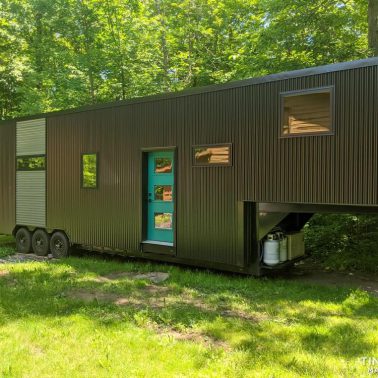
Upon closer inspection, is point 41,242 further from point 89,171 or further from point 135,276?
point 135,276

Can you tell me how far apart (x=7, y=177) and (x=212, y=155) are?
21.7 ft

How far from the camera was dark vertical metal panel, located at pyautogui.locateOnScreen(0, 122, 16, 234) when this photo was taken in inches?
433

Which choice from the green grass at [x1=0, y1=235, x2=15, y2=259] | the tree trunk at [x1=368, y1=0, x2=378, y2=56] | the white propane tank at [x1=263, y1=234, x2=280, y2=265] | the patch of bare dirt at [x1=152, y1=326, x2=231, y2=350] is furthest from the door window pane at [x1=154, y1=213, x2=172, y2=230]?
the tree trunk at [x1=368, y1=0, x2=378, y2=56]

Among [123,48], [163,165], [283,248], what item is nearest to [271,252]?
[283,248]

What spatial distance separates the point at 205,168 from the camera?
7441 millimetres

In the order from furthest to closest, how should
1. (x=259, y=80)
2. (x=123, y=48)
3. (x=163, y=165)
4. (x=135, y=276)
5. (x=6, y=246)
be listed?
(x=123, y=48)
(x=6, y=246)
(x=163, y=165)
(x=135, y=276)
(x=259, y=80)

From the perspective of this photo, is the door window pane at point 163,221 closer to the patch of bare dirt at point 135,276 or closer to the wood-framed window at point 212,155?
the patch of bare dirt at point 135,276

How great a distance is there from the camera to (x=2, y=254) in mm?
10336

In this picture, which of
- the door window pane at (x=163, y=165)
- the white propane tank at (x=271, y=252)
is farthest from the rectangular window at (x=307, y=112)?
the door window pane at (x=163, y=165)

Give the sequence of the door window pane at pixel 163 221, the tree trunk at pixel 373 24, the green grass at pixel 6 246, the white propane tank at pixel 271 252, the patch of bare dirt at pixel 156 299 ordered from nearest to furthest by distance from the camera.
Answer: the patch of bare dirt at pixel 156 299
the white propane tank at pixel 271 252
the door window pane at pixel 163 221
the tree trunk at pixel 373 24
the green grass at pixel 6 246

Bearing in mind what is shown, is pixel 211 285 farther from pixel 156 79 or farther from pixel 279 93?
pixel 156 79

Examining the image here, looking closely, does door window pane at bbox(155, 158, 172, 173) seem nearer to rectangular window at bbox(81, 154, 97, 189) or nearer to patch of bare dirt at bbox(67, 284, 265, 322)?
rectangular window at bbox(81, 154, 97, 189)

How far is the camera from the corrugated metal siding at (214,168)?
579 cm

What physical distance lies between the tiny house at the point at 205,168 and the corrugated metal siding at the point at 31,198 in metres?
0.04
